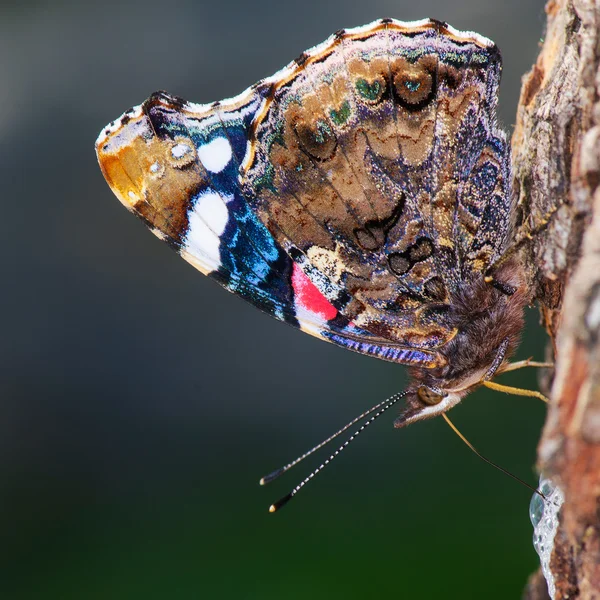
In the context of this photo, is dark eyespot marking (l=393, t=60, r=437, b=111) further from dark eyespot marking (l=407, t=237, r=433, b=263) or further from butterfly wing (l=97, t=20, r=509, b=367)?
dark eyespot marking (l=407, t=237, r=433, b=263)

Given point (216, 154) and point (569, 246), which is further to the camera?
point (216, 154)

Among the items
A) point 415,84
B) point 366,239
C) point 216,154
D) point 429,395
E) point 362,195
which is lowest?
point 429,395

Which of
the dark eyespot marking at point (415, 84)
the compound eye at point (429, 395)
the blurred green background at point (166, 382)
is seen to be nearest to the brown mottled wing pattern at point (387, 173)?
the dark eyespot marking at point (415, 84)

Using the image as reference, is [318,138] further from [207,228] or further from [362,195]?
[207,228]

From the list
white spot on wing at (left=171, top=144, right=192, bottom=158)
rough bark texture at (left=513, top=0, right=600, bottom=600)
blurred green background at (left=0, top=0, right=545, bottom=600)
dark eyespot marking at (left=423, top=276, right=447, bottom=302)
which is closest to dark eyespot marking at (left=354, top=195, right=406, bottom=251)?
dark eyespot marking at (left=423, top=276, right=447, bottom=302)

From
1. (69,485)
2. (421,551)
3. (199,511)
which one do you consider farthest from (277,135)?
(69,485)

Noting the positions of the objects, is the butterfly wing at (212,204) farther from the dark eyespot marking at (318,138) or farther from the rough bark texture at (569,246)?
the rough bark texture at (569,246)

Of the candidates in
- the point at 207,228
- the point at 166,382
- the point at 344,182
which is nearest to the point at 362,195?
the point at 344,182

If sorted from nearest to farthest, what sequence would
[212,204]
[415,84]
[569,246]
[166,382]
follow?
[569,246]
[415,84]
[212,204]
[166,382]
